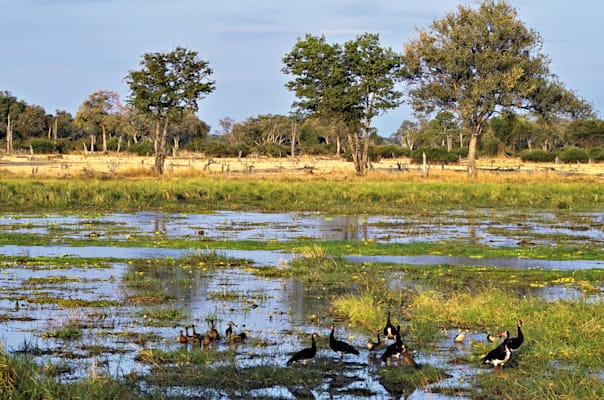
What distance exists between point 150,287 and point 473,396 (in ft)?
26.7

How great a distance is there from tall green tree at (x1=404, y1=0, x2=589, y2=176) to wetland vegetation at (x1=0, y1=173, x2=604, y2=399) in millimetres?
23484

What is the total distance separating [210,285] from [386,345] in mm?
5936

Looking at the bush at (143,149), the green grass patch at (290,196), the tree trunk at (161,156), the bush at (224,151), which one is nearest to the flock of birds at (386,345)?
the green grass patch at (290,196)

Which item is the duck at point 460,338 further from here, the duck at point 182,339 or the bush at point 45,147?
the bush at point 45,147

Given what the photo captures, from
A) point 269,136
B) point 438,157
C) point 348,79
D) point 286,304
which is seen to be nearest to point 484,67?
point 348,79

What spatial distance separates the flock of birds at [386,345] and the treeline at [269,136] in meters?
70.8

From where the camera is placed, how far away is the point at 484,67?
53.9 m

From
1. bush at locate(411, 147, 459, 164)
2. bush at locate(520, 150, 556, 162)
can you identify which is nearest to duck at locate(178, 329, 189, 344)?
bush at locate(411, 147, 459, 164)

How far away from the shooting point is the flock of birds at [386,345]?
34.6 ft

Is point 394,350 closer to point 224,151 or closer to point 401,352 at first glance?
point 401,352

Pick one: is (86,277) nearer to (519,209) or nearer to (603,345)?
(603,345)

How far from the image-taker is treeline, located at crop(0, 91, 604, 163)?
92.1 meters

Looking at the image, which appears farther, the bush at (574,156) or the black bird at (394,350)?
the bush at (574,156)

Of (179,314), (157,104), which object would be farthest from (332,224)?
(157,104)
